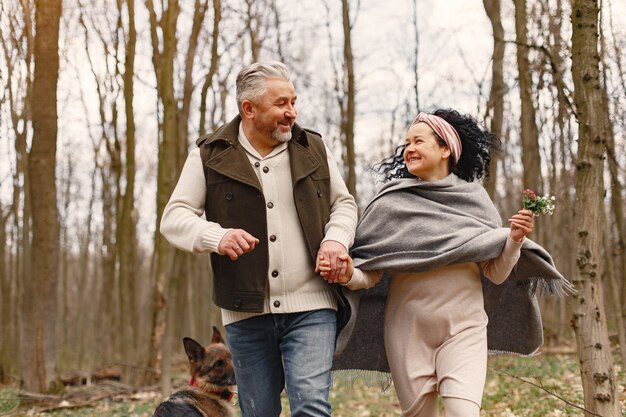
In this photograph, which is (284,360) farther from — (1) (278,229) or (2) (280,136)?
(2) (280,136)

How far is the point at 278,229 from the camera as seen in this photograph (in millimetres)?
3992

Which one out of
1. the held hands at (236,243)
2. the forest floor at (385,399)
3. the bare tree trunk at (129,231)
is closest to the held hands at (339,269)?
the held hands at (236,243)

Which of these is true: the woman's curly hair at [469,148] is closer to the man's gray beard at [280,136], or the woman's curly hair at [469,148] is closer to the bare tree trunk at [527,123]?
the man's gray beard at [280,136]

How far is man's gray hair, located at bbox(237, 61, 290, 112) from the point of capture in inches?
159

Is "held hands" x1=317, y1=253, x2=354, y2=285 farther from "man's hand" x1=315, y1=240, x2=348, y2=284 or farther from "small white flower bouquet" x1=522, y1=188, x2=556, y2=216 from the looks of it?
"small white flower bouquet" x1=522, y1=188, x2=556, y2=216

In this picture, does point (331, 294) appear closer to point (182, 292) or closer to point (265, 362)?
point (265, 362)

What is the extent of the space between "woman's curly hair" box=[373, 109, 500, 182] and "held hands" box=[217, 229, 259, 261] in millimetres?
1414

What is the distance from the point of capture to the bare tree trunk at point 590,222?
5.01 m

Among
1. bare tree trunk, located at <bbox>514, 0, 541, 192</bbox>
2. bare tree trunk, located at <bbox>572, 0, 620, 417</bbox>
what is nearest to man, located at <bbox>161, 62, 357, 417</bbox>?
bare tree trunk, located at <bbox>572, 0, 620, 417</bbox>

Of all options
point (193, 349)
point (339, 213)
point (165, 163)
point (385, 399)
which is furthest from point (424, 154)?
point (165, 163)

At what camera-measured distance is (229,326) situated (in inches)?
163

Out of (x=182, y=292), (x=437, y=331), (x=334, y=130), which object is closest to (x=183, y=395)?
(x=437, y=331)

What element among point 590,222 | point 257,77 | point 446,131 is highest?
point 257,77

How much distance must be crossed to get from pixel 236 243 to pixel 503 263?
1603 millimetres
